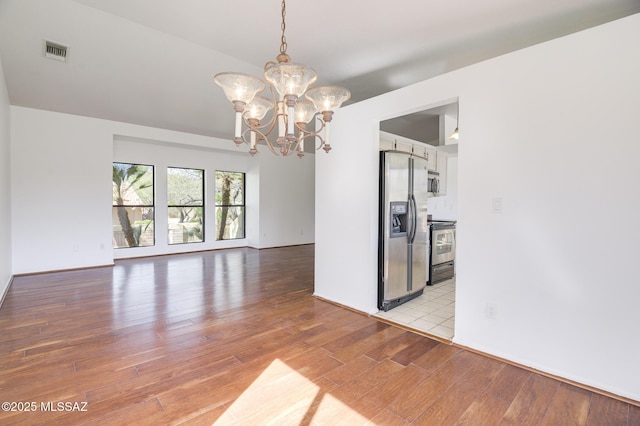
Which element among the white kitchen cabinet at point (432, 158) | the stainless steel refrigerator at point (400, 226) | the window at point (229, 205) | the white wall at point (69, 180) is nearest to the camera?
the stainless steel refrigerator at point (400, 226)

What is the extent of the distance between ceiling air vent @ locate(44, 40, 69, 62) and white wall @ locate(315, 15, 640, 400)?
467cm

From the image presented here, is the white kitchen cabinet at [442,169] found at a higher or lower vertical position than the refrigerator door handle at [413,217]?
higher

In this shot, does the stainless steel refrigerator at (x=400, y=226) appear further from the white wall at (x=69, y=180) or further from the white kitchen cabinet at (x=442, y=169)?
the white wall at (x=69, y=180)

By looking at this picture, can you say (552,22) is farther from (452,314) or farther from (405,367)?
(405,367)

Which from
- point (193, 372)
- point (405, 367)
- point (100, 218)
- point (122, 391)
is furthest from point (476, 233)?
point (100, 218)

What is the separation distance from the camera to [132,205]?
6.78 metres

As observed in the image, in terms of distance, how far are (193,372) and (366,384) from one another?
1294 mm

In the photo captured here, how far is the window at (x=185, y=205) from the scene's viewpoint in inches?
289

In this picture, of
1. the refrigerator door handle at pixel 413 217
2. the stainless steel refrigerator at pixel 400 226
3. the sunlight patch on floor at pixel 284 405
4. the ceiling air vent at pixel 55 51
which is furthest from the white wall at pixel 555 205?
the ceiling air vent at pixel 55 51

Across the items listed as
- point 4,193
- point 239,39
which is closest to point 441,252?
point 239,39

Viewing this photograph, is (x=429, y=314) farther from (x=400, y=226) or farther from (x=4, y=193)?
(x=4, y=193)

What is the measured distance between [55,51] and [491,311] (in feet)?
19.8

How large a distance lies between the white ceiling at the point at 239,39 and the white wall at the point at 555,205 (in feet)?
2.43

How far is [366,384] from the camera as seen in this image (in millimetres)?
2115
